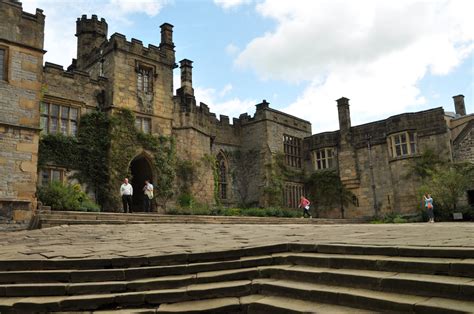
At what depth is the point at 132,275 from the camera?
18.2ft

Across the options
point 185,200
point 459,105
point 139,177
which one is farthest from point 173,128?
point 459,105

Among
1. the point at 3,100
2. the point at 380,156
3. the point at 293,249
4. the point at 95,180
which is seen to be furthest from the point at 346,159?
the point at 293,249

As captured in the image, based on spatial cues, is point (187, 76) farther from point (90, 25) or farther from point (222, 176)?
point (222, 176)

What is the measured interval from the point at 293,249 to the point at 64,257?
3.50m

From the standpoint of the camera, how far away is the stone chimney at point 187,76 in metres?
27.2

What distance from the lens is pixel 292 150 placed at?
104 feet

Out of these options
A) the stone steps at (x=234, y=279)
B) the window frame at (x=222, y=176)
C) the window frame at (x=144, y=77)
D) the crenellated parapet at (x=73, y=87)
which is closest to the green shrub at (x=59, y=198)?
the crenellated parapet at (x=73, y=87)

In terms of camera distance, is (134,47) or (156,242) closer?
(156,242)

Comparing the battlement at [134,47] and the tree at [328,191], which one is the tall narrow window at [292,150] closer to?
the tree at [328,191]

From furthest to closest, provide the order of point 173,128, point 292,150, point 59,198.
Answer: point 292,150 → point 173,128 → point 59,198

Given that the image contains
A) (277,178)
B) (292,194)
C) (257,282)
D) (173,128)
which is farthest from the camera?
(292,194)

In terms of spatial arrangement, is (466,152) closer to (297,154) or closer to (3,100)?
(297,154)

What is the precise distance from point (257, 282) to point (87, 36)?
23430 mm

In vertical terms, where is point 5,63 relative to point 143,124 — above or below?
above
